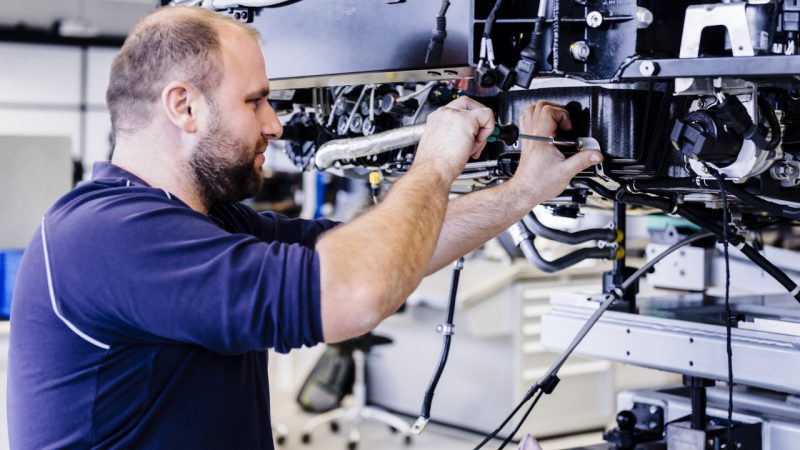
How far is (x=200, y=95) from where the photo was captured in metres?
1.28

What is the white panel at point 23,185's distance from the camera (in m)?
3.38

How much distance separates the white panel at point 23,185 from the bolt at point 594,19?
266 cm

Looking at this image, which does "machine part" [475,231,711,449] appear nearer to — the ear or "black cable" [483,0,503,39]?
"black cable" [483,0,503,39]

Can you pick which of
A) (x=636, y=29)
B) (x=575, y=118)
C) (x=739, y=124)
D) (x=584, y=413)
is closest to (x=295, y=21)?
(x=575, y=118)

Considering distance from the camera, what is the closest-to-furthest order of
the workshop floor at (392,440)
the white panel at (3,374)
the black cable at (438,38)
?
the black cable at (438,38) < the white panel at (3,374) < the workshop floor at (392,440)

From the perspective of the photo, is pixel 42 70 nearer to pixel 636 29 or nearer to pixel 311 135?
pixel 311 135

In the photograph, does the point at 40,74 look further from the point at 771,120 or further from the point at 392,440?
the point at 771,120

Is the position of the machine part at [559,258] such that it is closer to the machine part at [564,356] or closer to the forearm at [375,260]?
the machine part at [564,356]

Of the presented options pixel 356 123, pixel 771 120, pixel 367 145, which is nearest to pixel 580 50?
pixel 771 120

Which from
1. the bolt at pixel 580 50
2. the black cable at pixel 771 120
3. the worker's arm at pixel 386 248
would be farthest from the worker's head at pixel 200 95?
the black cable at pixel 771 120

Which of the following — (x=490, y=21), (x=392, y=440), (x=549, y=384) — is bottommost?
(x=392, y=440)

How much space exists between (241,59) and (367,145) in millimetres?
337

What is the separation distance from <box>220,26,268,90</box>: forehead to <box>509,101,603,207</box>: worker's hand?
1.30ft

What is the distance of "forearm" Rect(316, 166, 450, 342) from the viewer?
110cm
